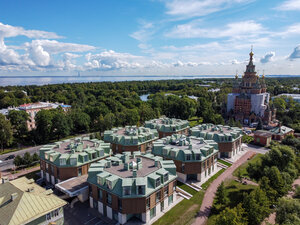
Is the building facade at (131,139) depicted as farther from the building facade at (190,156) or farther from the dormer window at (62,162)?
the dormer window at (62,162)

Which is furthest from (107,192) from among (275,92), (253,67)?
(275,92)

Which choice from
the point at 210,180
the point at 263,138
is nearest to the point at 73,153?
the point at 210,180

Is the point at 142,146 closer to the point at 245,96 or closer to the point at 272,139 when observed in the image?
the point at 272,139

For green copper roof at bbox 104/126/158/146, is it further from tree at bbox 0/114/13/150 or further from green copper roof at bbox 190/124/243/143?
tree at bbox 0/114/13/150

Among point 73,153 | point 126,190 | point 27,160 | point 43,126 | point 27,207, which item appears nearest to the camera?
point 27,207

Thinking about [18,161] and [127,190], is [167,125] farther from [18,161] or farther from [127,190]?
[18,161]

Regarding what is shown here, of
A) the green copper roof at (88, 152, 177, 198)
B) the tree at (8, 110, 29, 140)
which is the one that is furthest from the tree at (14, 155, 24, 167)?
the green copper roof at (88, 152, 177, 198)

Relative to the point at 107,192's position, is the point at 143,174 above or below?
above
